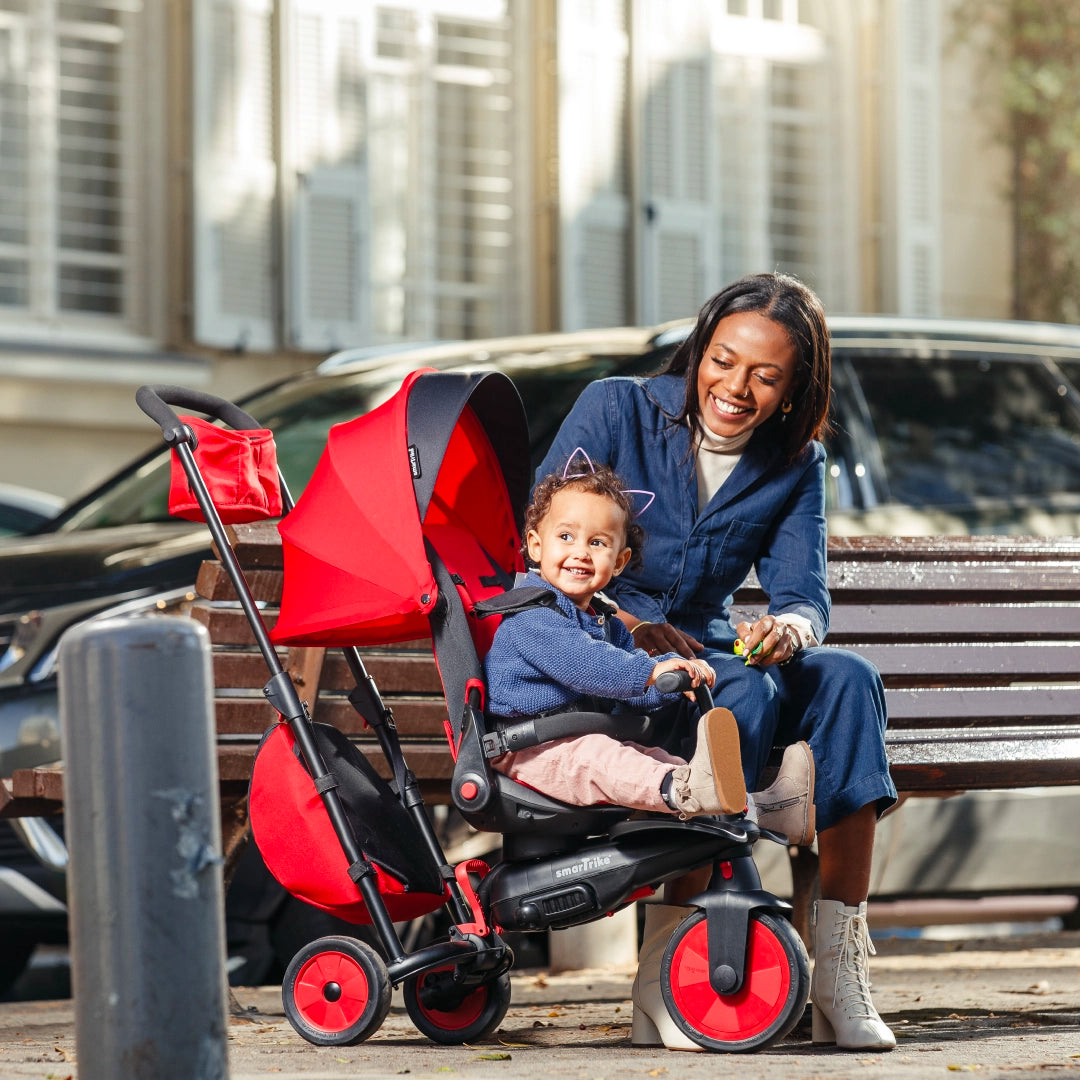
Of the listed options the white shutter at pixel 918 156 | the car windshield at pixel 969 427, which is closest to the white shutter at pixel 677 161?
the white shutter at pixel 918 156

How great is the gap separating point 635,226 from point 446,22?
5.79ft

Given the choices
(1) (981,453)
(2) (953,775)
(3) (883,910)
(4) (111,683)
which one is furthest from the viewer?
(3) (883,910)

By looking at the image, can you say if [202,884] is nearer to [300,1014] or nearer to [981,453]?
[300,1014]

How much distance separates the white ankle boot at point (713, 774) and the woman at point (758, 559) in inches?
12.5

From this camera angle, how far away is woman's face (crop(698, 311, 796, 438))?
3977mm

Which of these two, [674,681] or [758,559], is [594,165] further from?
[674,681]

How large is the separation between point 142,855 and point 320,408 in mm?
3581

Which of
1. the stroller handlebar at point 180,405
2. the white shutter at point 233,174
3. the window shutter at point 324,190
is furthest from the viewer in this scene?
the window shutter at point 324,190

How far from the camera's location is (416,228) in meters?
12.7

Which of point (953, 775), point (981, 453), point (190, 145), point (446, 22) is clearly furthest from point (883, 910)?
point (446, 22)

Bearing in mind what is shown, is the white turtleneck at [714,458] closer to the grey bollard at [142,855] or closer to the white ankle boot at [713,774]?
the white ankle boot at [713,774]

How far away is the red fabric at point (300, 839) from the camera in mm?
3666

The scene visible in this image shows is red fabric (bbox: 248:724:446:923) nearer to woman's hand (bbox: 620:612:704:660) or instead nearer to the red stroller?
the red stroller

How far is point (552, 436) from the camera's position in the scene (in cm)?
575
